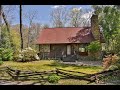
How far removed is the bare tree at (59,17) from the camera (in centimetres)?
518

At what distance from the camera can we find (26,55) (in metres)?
5.44

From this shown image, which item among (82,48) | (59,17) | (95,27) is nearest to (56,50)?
(82,48)

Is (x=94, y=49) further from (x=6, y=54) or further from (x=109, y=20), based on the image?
(x=6, y=54)

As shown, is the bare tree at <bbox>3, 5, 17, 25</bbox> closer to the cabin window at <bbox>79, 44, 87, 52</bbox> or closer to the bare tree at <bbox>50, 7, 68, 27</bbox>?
the bare tree at <bbox>50, 7, 68, 27</bbox>

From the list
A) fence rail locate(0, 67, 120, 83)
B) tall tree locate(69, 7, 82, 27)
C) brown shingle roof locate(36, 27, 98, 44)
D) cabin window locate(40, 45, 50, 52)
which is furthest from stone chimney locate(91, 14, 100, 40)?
cabin window locate(40, 45, 50, 52)

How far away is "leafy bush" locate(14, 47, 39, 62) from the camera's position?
532cm

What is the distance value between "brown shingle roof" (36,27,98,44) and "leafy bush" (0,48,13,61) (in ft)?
2.18

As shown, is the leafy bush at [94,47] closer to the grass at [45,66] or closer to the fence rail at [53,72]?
the grass at [45,66]

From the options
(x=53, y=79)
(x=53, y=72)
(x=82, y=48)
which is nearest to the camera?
(x=53, y=79)

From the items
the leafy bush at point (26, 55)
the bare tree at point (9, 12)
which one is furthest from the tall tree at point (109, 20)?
the bare tree at point (9, 12)

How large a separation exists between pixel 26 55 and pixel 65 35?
39.0 inches

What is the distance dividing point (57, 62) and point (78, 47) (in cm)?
60

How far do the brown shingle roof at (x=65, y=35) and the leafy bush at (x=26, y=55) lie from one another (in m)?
0.27

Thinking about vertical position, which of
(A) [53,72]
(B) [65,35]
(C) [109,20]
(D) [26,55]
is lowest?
(A) [53,72]
